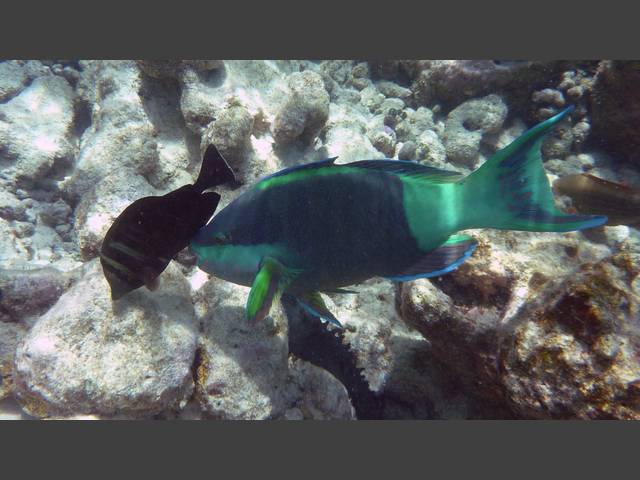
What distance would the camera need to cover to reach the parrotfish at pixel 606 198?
4715 millimetres

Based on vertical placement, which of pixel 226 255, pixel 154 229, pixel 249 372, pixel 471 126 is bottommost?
pixel 249 372

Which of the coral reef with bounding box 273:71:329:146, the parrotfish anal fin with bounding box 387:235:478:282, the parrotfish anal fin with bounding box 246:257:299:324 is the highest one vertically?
the coral reef with bounding box 273:71:329:146

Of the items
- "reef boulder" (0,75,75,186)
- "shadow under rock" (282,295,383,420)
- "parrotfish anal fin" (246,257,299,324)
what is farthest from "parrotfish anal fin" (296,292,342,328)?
"reef boulder" (0,75,75,186)

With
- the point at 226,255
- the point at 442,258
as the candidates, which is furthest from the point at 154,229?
the point at 442,258

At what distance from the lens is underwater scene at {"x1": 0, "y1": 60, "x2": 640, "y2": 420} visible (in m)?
2.10

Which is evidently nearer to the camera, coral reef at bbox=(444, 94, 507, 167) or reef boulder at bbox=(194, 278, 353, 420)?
reef boulder at bbox=(194, 278, 353, 420)

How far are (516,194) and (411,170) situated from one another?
606 mm

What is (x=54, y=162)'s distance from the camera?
5309 millimetres

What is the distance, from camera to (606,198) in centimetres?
476

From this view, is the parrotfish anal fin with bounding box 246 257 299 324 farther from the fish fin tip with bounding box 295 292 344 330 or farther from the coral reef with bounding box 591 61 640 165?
the coral reef with bounding box 591 61 640 165

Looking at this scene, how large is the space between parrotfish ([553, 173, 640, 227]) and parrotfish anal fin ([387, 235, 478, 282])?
149 inches

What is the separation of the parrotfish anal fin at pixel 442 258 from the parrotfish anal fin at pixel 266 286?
2.34 ft

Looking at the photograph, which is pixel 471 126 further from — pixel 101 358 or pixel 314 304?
pixel 101 358

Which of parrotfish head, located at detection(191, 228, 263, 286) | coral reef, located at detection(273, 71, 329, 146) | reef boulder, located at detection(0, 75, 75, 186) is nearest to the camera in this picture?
parrotfish head, located at detection(191, 228, 263, 286)
